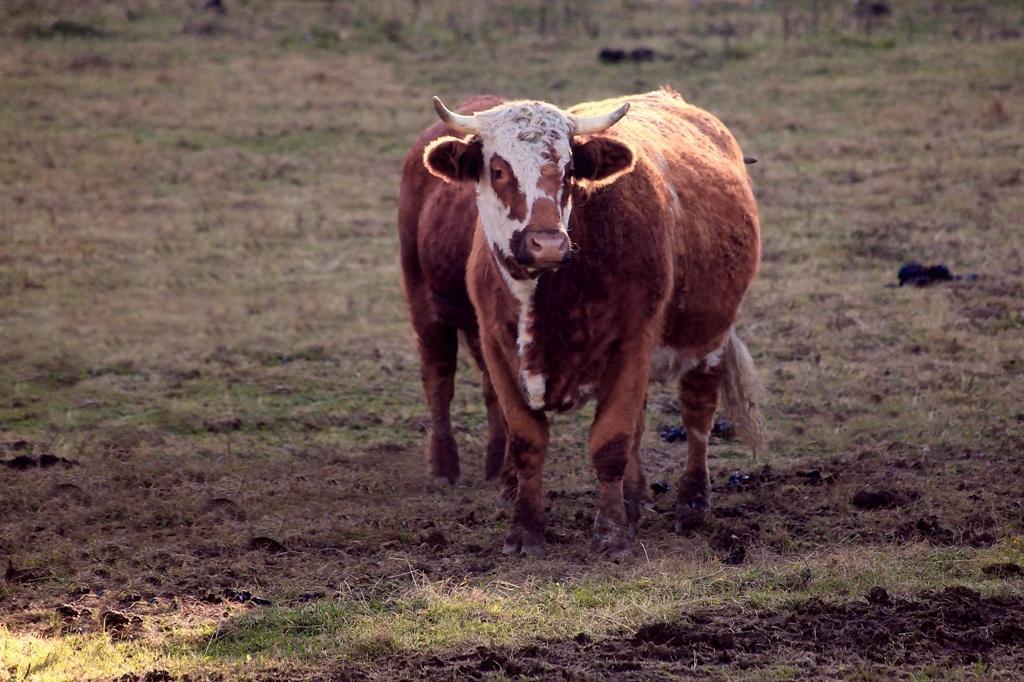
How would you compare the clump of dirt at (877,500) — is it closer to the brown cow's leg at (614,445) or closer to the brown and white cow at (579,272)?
the brown and white cow at (579,272)

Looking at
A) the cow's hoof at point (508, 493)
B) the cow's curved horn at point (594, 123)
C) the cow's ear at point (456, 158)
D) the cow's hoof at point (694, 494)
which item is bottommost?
the cow's hoof at point (508, 493)

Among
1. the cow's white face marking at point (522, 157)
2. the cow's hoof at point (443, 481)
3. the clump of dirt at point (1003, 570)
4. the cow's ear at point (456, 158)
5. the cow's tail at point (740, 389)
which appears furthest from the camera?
the cow's hoof at point (443, 481)

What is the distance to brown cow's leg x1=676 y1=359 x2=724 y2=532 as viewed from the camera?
776 cm

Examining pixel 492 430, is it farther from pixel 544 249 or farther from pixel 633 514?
pixel 544 249

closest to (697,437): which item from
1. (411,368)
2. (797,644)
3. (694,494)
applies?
(694,494)

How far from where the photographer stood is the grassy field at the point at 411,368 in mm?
5684

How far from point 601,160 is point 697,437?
6.78 feet

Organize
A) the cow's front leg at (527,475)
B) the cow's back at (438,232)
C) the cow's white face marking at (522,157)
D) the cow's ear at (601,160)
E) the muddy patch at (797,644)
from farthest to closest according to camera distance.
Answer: the cow's back at (438,232)
the cow's front leg at (527,475)
the cow's ear at (601,160)
the cow's white face marking at (522,157)
the muddy patch at (797,644)

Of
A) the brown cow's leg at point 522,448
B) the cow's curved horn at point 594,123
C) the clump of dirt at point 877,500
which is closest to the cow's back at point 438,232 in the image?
the cow's curved horn at point 594,123

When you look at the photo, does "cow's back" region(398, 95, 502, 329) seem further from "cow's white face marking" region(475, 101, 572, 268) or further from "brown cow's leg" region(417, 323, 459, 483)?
"cow's white face marking" region(475, 101, 572, 268)

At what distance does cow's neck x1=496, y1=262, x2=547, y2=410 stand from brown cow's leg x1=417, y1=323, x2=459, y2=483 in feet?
6.55

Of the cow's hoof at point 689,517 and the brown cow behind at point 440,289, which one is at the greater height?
the brown cow behind at point 440,289

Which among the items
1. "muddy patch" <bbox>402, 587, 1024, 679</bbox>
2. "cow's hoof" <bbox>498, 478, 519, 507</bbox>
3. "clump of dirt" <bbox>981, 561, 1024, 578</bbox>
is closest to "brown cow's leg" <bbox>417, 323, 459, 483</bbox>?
"cow's hoof" <bbox>498, 478, 519, 507</bbox>

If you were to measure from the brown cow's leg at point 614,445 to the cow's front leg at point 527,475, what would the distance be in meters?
0.28
